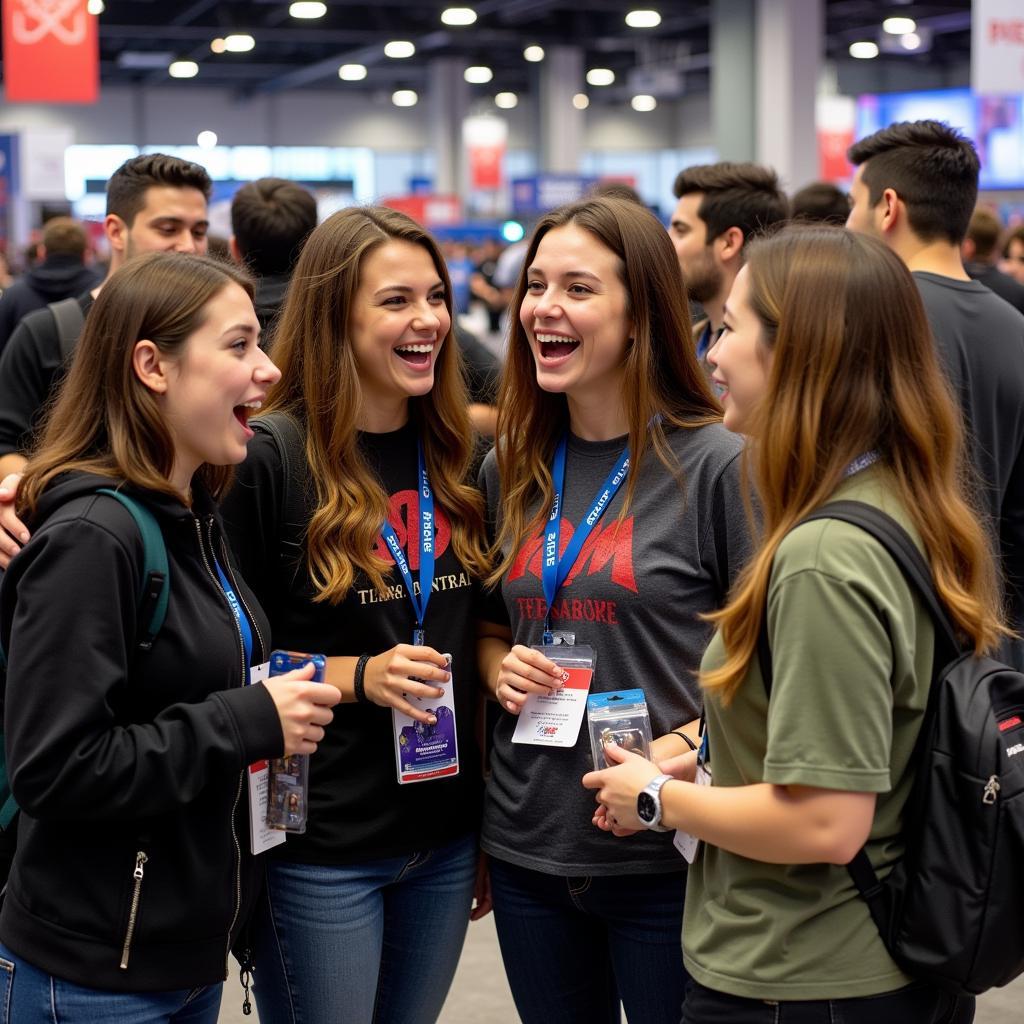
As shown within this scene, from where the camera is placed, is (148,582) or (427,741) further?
(427,741)

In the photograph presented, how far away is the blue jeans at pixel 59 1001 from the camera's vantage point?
168 cm

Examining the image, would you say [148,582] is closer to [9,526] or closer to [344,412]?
[9,526]

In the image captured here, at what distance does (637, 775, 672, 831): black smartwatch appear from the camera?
65.2 inches

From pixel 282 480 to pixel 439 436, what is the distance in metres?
0.29

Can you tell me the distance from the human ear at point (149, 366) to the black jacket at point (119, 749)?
0.51ft

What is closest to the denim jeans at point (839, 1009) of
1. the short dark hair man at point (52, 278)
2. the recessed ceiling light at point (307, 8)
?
the short dark hair man at point (52, 278)

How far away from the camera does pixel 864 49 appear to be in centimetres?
2355

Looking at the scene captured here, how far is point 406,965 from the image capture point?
2229mm

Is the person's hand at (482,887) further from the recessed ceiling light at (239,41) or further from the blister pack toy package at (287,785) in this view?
the recessed ceiling light at (239,41)

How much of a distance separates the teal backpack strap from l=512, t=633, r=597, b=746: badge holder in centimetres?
60

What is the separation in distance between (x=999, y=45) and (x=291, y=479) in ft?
20.9

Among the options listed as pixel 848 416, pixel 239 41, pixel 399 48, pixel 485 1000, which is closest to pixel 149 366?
pixel 848 416

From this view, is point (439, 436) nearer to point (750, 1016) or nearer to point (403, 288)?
point (403, 288)

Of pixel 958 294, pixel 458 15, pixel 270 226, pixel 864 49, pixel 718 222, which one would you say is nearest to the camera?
pixel 958 294
